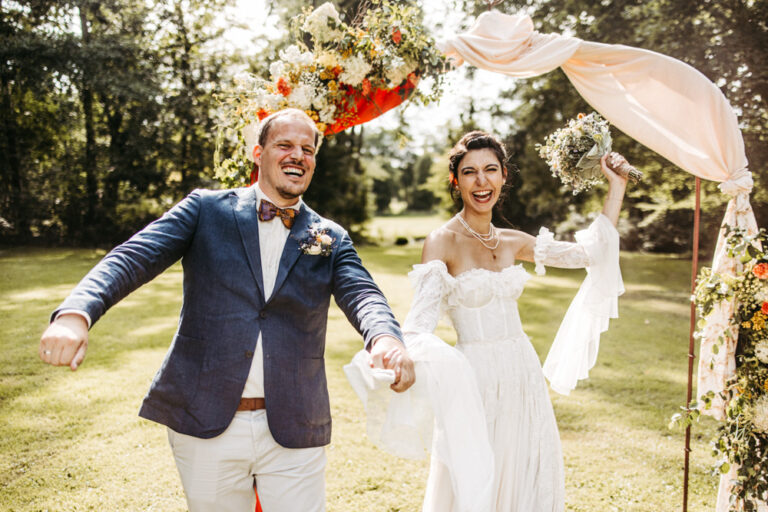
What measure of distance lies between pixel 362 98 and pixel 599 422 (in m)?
4.57

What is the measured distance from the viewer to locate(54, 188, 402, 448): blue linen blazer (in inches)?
92.0

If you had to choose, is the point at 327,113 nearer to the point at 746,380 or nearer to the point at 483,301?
the point at 483,301

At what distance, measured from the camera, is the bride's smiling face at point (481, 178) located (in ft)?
10.7

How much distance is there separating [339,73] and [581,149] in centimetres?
187

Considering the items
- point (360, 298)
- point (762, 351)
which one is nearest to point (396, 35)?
point (360, 298)

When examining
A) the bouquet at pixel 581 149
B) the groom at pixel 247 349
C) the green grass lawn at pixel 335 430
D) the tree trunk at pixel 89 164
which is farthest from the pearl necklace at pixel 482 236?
the tree trunk at pixel 89 164

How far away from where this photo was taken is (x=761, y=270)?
10.9ft

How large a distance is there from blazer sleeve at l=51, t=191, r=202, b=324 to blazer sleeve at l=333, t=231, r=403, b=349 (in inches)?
27.8

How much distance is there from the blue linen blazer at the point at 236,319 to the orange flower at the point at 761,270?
2.51 m

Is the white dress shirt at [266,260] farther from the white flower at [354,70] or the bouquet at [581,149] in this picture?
the bouquet at [581,149]

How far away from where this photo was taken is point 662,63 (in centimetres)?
374

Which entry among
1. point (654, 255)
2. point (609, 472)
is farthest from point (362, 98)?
point (654, 255)

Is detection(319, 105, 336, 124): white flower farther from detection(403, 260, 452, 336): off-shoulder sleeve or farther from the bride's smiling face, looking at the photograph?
detection(403, 260, 452, 336): off-shoulder sleeve

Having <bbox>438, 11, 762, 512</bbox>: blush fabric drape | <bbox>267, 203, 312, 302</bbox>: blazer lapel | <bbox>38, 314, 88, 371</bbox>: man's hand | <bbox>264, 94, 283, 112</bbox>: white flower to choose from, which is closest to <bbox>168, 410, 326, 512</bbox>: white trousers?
<bbox>267, 203, 312, 302</bbox>: blazer lapel
